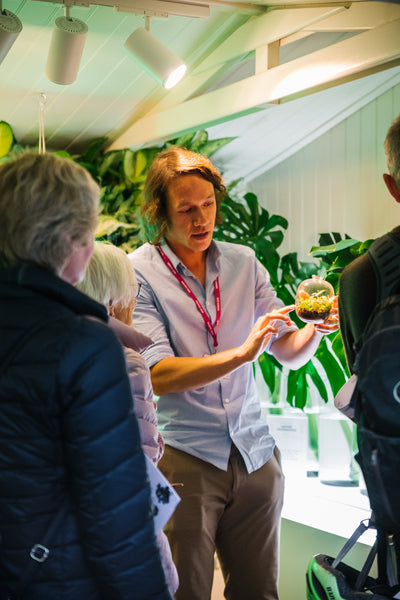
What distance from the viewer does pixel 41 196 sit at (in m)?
1.24

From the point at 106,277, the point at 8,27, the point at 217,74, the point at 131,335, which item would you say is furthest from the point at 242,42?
the point at 131,335

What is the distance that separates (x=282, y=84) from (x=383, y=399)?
2201mm

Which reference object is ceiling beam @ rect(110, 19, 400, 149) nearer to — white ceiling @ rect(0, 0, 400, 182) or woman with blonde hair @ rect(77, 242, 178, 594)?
white ceiling @ rect(0, 0, 400, 182)

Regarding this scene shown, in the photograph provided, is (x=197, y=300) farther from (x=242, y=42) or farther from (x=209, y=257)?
(x=242, y=42)

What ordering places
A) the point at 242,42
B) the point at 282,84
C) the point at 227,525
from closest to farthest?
the point at 227,525 < the point at 282,84 < the point at 242,42

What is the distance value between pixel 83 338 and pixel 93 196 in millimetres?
282

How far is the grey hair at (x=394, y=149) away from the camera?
1.32 meters

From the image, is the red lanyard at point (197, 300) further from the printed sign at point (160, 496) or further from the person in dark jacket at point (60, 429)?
the person in dark jacket at point (60, 429)

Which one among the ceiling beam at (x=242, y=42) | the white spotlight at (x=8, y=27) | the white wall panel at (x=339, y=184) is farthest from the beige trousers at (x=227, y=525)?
the white wall panel at (x=339, y=184)

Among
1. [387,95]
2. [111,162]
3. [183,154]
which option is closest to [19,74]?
[111,162]

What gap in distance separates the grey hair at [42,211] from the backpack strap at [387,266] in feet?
1.84

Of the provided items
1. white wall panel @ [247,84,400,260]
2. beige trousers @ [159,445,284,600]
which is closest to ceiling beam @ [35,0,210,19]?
white wall panel @ [247,84,400,260]

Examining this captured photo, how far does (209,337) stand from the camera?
7.68ft

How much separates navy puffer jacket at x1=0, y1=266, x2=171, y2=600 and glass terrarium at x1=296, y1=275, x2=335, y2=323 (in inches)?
39.6
